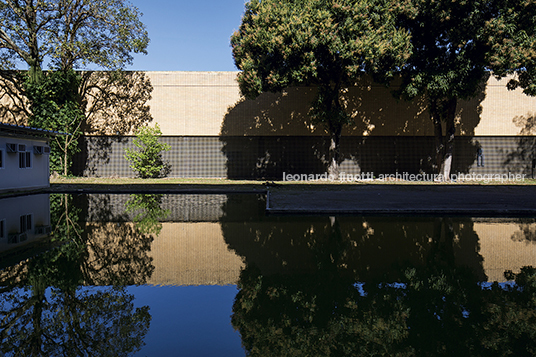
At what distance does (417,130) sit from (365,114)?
365 cm

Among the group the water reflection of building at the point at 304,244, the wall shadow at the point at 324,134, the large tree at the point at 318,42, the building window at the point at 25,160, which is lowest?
the water reflection of building at the point at 304,244

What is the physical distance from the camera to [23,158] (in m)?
17.7

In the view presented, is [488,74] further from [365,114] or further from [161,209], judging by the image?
[161,209]

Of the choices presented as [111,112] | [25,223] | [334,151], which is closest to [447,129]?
[334,151]

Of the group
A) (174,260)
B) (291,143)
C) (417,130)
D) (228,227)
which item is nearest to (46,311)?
(174,260)

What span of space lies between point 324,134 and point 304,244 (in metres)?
20.1

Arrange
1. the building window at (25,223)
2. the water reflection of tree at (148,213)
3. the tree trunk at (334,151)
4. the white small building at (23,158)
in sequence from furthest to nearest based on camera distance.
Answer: the tree trunk at (334,151), the white small building at (23,158), the water reflection of tree at (148,213), the building window at (25,223)

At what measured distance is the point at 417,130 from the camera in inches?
1050

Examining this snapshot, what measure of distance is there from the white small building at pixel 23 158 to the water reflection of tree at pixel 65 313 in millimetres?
11980

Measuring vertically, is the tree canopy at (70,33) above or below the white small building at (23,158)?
above

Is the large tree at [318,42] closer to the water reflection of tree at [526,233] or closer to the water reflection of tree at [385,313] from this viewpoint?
the water reflection of tree at [526,233]

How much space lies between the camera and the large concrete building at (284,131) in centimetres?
2661

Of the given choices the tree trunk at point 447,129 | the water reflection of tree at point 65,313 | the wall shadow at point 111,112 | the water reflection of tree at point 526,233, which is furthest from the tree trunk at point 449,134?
the water reflection of tree at point 65,313

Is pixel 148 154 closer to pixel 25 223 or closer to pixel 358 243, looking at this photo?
pixel 25 223
